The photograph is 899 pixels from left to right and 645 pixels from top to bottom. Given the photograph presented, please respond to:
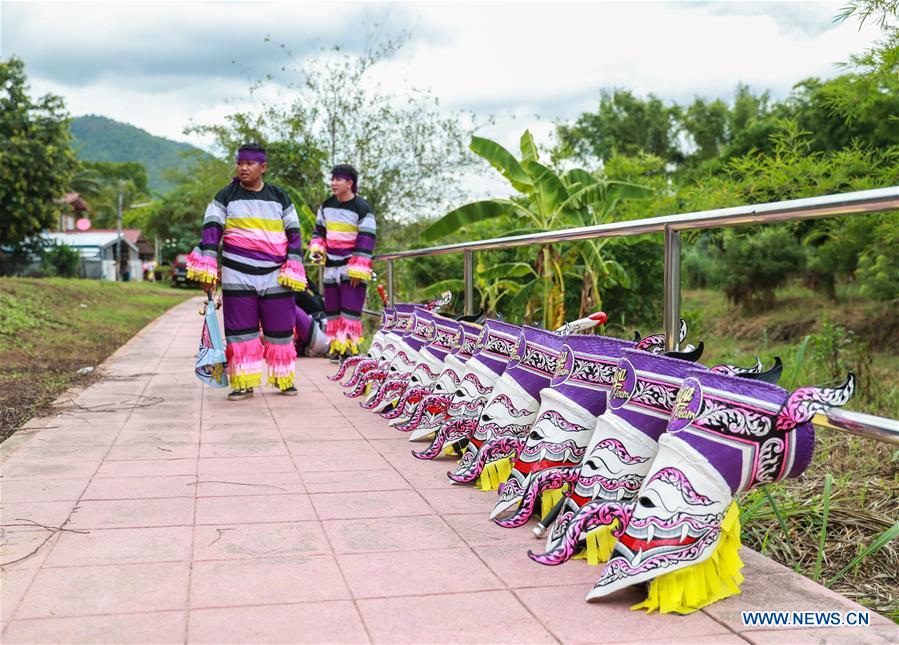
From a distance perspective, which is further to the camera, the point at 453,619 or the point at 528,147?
the point at 528,147

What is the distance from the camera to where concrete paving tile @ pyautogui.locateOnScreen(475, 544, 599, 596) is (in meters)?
2.84

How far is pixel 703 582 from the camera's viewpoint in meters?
2.63

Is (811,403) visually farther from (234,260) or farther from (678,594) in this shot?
(234,260)

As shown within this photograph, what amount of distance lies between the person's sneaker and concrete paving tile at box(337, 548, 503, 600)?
3.83 meters

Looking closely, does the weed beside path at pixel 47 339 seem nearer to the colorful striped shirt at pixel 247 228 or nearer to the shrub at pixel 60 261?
the colorful striped shirt at pixel 247 228

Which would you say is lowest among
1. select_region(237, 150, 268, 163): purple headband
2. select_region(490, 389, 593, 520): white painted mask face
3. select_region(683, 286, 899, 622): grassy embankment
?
select_region(683, 286, 899, 622): grassy embankment

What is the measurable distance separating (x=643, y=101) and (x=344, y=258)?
35205 mm

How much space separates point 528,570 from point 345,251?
5525 millimetres

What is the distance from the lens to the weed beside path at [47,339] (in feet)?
21.8

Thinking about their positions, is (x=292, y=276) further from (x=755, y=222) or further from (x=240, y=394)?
(x=755, y=222)

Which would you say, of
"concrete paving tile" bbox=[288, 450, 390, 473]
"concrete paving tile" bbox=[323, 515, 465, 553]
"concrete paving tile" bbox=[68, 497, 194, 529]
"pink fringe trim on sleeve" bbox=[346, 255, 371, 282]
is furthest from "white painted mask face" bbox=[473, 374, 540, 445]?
"pink fringe trim on sleeve" bbox=[346, 255, 371, 282]

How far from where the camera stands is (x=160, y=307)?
22.4 m

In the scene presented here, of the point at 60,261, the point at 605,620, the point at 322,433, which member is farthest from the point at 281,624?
the point at 60,261

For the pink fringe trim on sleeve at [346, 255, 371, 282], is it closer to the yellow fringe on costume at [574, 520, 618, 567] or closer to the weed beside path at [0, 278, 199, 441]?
the weed beside path at [0, 278, 199, 441]
